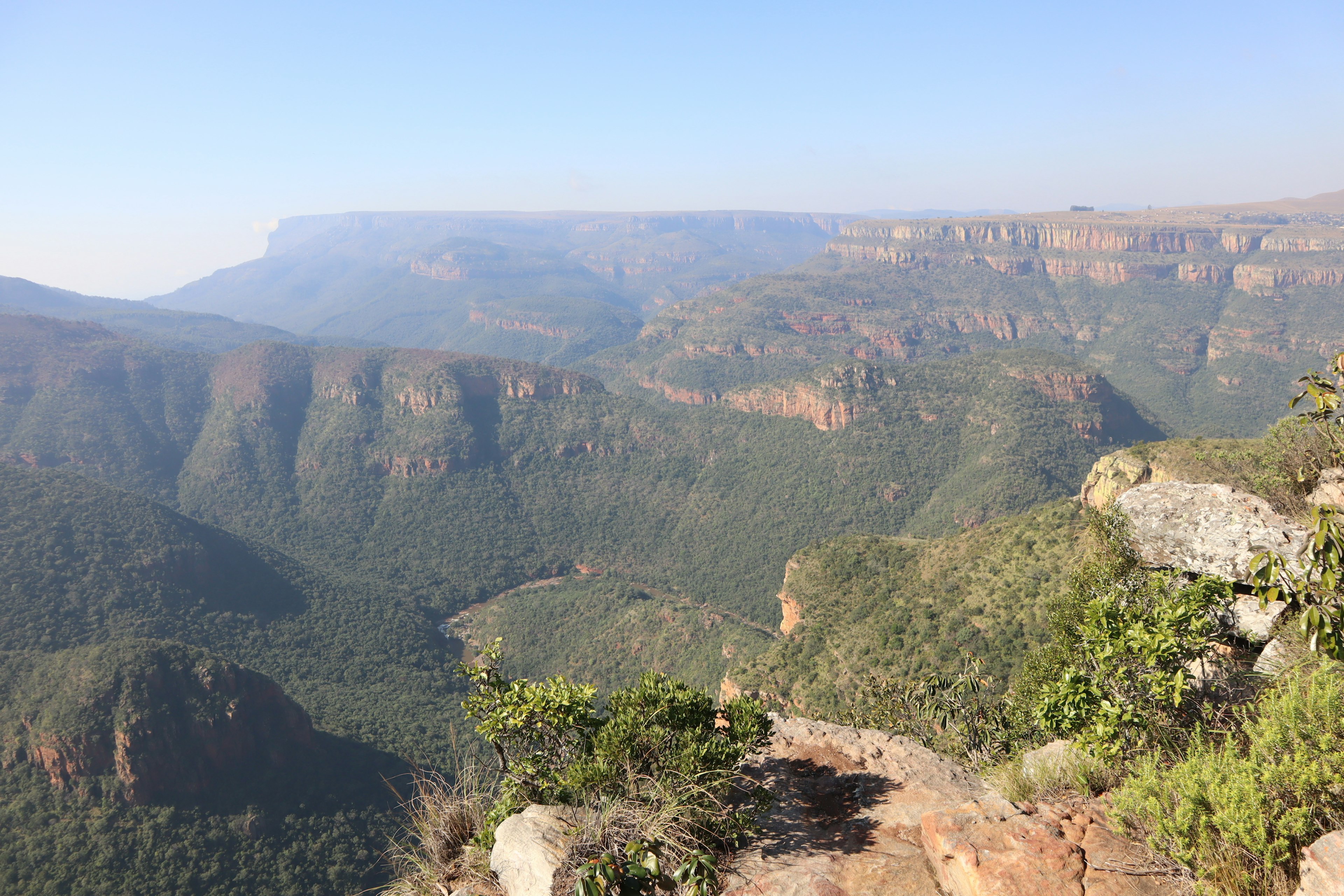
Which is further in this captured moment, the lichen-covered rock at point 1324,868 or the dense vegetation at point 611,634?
the dense vegetation at point 611,634

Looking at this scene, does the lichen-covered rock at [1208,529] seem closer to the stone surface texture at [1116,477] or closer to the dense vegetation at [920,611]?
the dense vegetation at [920,611]

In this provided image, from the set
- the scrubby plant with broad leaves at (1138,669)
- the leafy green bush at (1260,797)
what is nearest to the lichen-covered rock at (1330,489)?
the scrubby plant with broad leaves at (1138,669)

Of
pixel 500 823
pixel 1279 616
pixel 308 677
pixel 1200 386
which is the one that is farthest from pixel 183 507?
pixel 1200 386

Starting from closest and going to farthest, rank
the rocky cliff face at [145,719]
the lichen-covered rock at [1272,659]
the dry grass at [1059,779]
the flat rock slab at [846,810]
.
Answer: the flat rock slab at [846,810]
the dry grass at [1059,779]
the lichen-covered rock at [1272,659]
the rocky cliff face at [145,719]

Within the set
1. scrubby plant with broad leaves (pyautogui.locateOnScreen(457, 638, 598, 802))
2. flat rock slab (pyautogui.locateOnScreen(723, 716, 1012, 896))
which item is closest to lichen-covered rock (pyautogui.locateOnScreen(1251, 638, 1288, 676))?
flat rock slab (pyautogui.locateOnScreen(723, 716, 1012, 896))

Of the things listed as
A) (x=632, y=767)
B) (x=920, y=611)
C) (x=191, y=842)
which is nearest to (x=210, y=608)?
(x=191, y=842)

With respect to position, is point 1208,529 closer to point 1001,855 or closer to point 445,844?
point 1001,855
